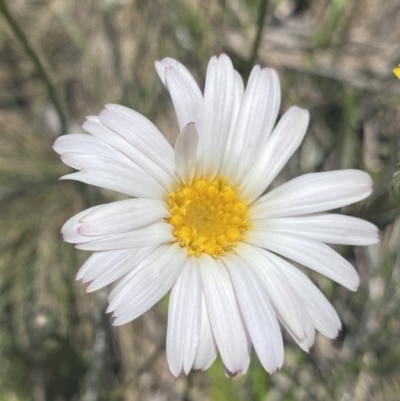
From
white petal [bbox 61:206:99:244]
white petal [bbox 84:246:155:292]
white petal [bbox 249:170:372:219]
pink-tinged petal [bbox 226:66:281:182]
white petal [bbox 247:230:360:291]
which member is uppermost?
pink-tinged petal [bbox 226:66:281:182]

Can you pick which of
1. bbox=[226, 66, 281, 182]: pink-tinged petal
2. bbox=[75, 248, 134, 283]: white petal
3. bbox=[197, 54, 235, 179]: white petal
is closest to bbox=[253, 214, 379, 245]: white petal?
bbox=[226, 66, 281, 182]: pink-tinged petal

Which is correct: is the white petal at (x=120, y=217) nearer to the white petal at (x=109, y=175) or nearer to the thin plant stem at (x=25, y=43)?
the white petal at (x=109, y=175)

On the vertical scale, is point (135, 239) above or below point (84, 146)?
below

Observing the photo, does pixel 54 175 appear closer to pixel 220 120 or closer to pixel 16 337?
pixel 16 337

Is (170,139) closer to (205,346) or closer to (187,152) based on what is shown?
(187,152)

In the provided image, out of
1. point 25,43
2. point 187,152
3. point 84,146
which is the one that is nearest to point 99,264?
point 84,146

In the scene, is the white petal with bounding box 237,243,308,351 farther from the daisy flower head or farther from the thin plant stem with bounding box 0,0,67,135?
the thin plant stem with bounding box 0,0,67,135
